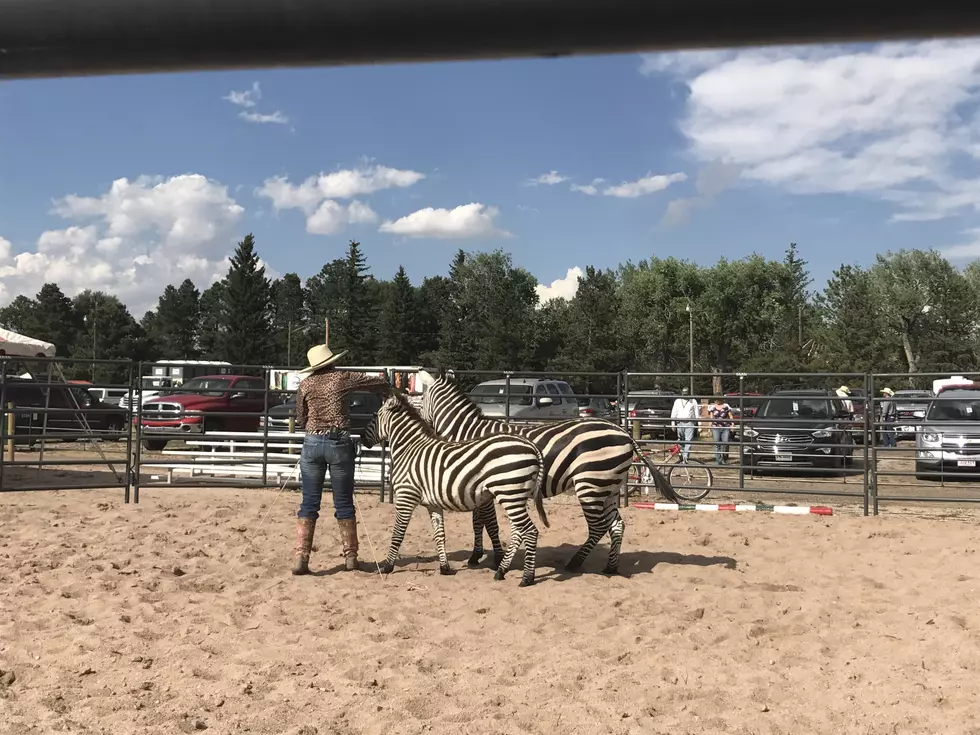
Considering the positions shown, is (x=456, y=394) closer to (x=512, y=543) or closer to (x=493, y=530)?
(x=493, y=530)

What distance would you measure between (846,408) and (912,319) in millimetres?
37624

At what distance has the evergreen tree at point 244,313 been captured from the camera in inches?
2311

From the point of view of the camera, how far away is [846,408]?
15.1 metres

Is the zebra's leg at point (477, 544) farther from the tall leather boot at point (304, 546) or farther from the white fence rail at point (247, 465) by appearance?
the white fence rail at point (247, 465)

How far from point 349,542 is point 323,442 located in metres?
0.90

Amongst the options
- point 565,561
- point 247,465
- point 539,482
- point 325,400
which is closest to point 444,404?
point 325,400

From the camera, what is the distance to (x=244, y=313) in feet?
193

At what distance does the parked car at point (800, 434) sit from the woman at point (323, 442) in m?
6.85

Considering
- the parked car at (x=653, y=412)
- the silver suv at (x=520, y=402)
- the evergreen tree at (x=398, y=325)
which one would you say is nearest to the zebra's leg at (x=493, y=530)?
the parked car at (x=653, y=412)

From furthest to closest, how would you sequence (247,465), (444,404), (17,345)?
(17,345)
(247,465)
(444,404)

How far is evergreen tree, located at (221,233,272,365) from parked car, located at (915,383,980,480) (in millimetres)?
50149

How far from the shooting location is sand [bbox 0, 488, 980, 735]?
3.87m

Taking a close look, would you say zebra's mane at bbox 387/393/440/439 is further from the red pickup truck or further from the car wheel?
the red pickup truck

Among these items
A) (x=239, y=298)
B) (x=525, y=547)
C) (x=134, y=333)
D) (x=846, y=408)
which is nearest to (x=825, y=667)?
(x=525, y=547)
